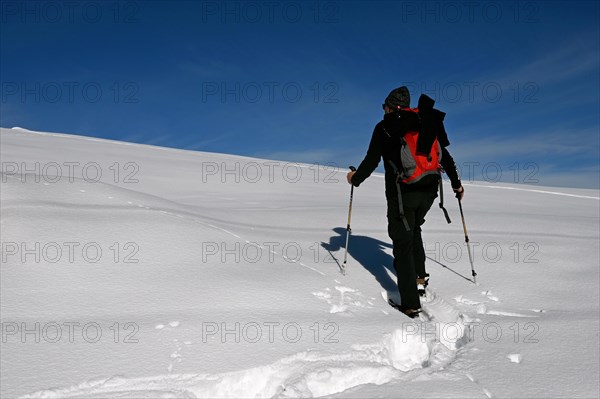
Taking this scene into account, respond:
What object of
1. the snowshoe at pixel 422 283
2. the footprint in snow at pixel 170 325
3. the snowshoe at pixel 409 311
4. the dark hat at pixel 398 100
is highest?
the dark hat at pixel 398 100

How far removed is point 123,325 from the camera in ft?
9.75

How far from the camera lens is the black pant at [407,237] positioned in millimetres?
3908

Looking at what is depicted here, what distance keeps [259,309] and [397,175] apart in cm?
175

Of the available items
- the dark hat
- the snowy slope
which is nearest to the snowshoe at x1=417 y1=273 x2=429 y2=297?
the snowy slope

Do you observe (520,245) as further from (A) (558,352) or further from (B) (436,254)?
(A) (558,352)

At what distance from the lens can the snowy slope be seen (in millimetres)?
2613

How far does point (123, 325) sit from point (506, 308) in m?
3.35

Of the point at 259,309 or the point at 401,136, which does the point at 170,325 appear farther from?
the point at 401,136

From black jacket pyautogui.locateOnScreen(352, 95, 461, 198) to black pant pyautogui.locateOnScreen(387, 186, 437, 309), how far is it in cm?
8

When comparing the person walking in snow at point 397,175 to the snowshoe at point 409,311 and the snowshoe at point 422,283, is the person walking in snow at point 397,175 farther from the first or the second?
the snowshoe at point 422,283

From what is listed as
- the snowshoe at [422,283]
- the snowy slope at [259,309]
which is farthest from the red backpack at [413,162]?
the snowy slope at [259,309]

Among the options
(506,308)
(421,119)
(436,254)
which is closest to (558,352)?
(506,308)

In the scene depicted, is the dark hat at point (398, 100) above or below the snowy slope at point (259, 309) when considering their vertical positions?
above

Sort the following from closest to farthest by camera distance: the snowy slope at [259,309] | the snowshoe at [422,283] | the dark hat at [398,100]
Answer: the snowy slope at [259,309]
the dark hat at [398,100]
the snowshoe at [422,283]
